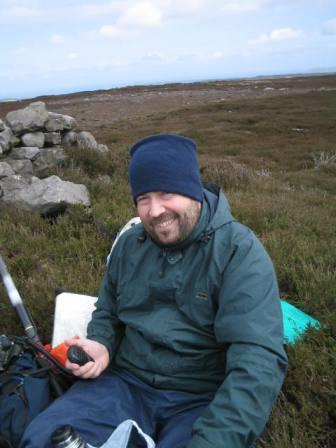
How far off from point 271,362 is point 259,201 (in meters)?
5.40

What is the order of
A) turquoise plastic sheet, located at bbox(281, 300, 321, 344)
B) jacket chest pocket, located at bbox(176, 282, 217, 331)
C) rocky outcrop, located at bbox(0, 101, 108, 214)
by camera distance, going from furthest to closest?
rocky outcrop, located at bbox(0, 101, 108, 214), turquoise plastic sheet, located at bbox(281, 300, 321, 344), jacket chest pocket, located at bbox(176, 282, 217, 331)

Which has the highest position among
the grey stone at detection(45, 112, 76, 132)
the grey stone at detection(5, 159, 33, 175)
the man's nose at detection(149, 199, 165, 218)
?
the grey stone at detection(45, 112, 76, 132)

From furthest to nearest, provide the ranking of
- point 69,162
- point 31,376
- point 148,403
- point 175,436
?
1. point 69,162
2. point 31,376
3. point 148,403
4. point 175,436

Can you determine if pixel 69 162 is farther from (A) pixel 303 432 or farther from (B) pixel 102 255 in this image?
(A) pixel 303 432

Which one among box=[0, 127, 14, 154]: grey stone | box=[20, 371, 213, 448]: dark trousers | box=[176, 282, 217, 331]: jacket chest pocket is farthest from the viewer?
box=[0, 127, 14, 154]: grey stone

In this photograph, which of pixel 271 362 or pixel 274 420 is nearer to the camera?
pixel 271 362

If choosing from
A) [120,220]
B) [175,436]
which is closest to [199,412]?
[175,436]

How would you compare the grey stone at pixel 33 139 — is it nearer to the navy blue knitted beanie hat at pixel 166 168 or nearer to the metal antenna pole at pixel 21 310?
the metal antenna pole at pixel 21 310

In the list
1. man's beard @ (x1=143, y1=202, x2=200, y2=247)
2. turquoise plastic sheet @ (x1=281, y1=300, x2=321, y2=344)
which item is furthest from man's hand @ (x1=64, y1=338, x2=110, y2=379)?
turquoise plastic sheet @ (x1=281, y1=300, x2=321, y2=344)

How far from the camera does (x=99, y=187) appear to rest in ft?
24.8

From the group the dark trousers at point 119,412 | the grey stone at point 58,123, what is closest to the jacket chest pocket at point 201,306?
the dark trousers at point 119,412

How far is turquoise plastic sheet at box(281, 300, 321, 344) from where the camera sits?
2954 millimetres

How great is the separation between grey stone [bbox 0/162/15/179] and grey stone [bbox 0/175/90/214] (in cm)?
63

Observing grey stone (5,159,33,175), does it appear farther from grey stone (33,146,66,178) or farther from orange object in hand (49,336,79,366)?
orange object in hand (49,336,79,366)
